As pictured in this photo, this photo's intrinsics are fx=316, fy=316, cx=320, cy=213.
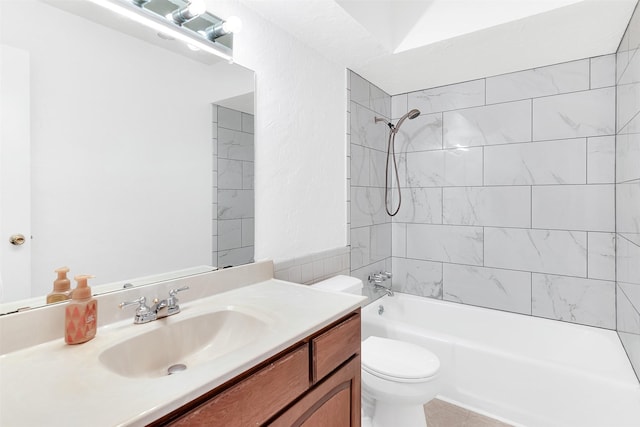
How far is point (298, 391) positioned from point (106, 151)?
37.7 inches

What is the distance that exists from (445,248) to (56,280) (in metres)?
2.41

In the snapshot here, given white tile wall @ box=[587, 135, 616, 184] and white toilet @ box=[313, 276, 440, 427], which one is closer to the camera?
white toilet @ box=[313, 276, 440, 427]

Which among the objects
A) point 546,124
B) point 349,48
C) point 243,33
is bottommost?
point 546,124

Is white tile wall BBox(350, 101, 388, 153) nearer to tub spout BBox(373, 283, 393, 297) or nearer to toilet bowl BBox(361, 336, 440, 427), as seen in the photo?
tub spout BBox(373, 283, 393, 297)

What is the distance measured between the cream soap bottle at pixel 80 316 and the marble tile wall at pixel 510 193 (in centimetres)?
164

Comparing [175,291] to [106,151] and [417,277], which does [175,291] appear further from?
[417,277]

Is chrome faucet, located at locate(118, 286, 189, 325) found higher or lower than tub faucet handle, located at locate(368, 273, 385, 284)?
higher

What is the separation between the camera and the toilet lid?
148cm

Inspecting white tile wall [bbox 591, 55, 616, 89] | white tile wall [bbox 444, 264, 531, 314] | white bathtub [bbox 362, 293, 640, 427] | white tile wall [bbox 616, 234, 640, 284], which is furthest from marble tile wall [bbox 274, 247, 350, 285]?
white tile wall [bbox 591, 55, 616, 89]

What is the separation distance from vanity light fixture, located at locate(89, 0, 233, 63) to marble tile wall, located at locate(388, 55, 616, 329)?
1187 millimetres

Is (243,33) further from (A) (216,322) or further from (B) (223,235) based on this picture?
(A) (216,322)

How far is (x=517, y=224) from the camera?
89.2 inches

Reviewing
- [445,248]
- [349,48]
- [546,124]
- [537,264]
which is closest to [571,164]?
[546,124]

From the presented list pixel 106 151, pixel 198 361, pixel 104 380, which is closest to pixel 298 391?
pixel 198 361
